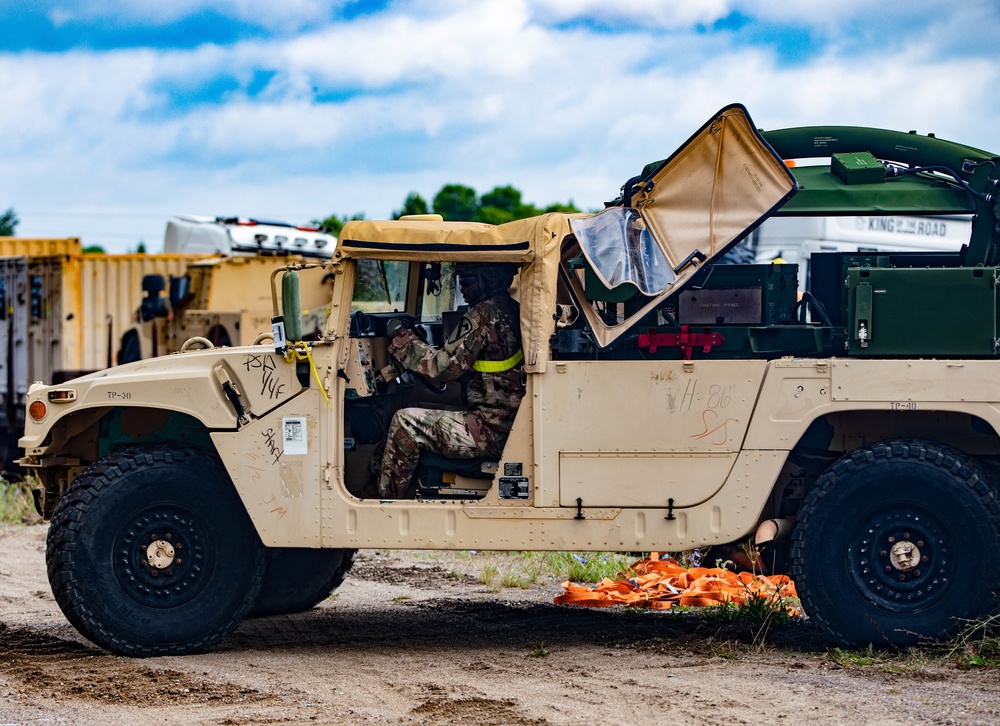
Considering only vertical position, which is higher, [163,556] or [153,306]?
[153,306]

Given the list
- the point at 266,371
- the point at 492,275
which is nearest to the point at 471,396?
the point at 492,275

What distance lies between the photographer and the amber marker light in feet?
22.0

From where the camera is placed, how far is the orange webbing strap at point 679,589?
7953 mm

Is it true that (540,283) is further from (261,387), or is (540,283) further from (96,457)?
(96,457)

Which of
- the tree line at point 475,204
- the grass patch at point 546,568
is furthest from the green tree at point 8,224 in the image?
the grass patch at point 546,568

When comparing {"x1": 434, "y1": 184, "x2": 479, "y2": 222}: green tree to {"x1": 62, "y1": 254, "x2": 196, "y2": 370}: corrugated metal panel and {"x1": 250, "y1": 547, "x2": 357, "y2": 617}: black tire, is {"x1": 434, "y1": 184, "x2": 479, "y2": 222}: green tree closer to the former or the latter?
{"x1": 62, "y1": 254, "x2": 196, "y2": 370}: corrugated metal panel

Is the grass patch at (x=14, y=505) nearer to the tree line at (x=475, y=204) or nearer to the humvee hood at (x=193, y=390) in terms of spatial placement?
the humvee hood at (x=193, y=390)

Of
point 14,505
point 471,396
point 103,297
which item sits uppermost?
point 103,297

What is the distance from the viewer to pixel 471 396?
6664 millimetres

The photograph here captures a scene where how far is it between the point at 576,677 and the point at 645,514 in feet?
2.75

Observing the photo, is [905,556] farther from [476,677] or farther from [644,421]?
[476,677]

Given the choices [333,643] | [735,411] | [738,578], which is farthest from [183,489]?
[738,578]

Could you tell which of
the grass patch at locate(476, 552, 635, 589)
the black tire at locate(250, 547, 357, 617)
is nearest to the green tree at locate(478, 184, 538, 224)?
A: the grass patch at locate(476, 552, 635, 589)

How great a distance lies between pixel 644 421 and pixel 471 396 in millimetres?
879
